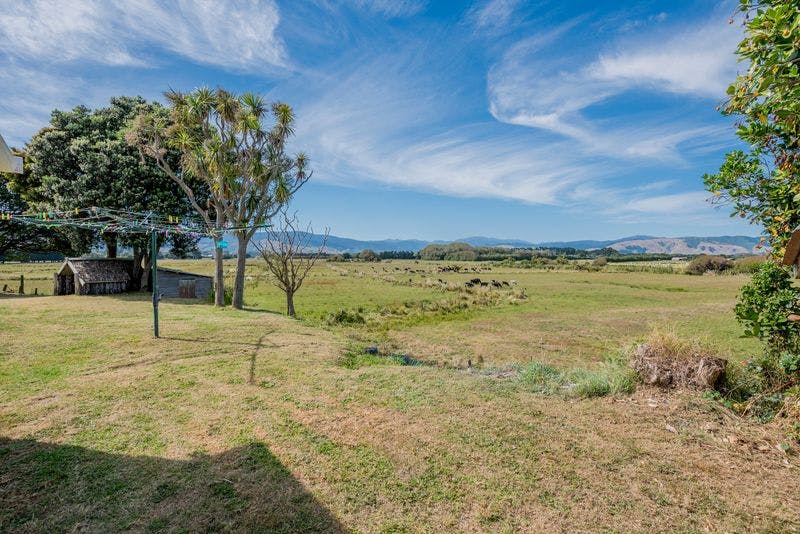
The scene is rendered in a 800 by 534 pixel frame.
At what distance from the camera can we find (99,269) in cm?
2355

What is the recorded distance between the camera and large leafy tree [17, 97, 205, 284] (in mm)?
21422

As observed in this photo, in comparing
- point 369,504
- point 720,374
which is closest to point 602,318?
point 720,374

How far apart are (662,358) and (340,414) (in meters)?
6.35

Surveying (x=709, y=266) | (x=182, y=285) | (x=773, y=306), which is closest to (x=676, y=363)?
(x=773, y=306)

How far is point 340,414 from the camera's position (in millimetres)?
6395

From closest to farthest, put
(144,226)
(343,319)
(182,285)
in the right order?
(144,226) < (343,319) < (182,285)

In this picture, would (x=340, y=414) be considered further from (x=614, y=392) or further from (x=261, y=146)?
(x=261, y=146)

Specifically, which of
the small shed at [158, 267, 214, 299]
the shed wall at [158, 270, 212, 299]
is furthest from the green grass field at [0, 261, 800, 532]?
the shed wall at [158, 270, 212, 299]

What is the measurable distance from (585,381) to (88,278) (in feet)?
89.4

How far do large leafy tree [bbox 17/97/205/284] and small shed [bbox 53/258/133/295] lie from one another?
6.77 feet

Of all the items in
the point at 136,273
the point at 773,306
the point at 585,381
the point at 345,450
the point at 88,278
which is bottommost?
the point at 345,450

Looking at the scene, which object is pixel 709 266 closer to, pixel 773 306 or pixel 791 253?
pixel 773 306

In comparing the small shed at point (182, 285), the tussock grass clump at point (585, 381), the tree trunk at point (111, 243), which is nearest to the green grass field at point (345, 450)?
the tussock grass clump at point (585, 381)

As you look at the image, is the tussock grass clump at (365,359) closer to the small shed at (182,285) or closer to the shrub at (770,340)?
the shrub at (770,340)
